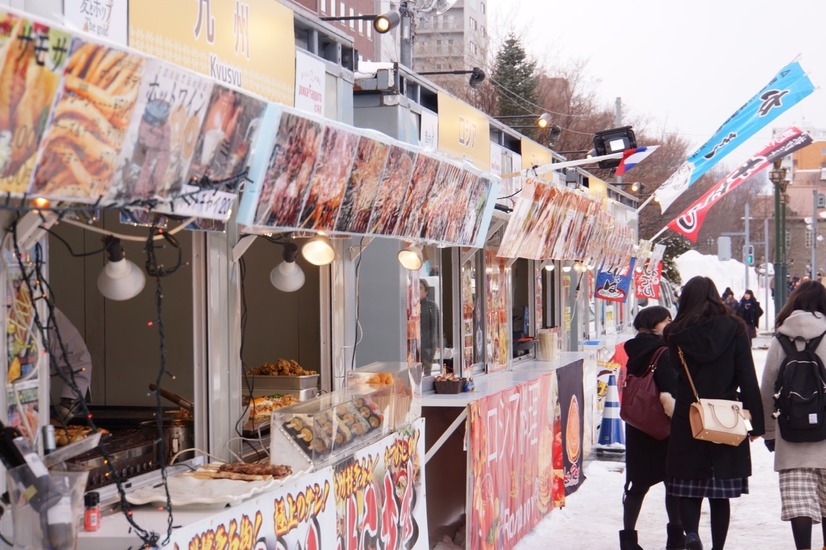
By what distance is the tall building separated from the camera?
40.9 m

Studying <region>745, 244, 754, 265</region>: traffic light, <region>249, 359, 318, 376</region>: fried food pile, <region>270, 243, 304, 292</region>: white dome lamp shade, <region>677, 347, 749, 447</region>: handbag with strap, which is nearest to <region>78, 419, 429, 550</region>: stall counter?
<region>249, 359, 318, 376</region>: fried food pile

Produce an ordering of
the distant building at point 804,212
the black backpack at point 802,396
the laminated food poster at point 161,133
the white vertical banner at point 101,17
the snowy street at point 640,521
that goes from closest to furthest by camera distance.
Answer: the laminated food poster at point 161,133, the white vertical banner at point 101,17, the black backpack at point 802,396, the snowy street at point 640,521, the distant building at point 804,212

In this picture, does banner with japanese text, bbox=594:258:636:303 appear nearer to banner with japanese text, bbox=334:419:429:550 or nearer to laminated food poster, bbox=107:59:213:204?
banner with japanese text, bbox=334:419:429:550

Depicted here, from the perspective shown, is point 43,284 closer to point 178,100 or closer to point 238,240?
point 178,100

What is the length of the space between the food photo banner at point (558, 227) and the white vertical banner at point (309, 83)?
2.81 metres

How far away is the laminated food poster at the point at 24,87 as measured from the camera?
2713mm

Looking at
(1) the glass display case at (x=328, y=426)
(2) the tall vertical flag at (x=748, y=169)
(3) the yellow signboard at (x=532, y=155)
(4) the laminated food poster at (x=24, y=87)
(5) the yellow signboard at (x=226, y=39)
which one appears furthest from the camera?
(2) the tall vertical flag at (x=748, y=169)

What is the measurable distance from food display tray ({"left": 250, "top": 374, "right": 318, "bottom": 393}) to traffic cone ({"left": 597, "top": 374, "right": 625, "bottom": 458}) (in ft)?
20.5

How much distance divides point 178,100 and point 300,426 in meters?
2.25

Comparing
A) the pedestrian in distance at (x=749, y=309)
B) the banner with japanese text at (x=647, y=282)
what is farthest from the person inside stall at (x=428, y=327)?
the pedestrian in distance at (x=749, y=309)

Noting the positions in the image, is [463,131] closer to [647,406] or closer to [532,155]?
[647,406]

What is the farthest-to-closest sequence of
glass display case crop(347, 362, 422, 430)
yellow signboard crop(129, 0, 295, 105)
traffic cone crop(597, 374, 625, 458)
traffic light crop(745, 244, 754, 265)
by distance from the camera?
traffic light crop(745, 244, 754, 265), traffic cone crop(597, 374, 625, 458), glass display case crop(347, 362, 422, 430), yellow signboard crop(129, 0, 295, 105)

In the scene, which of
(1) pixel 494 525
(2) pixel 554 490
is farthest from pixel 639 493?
(2) pixel 554 490

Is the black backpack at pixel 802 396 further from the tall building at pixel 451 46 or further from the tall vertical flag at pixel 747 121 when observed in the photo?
the tall building at pixel 451 46
